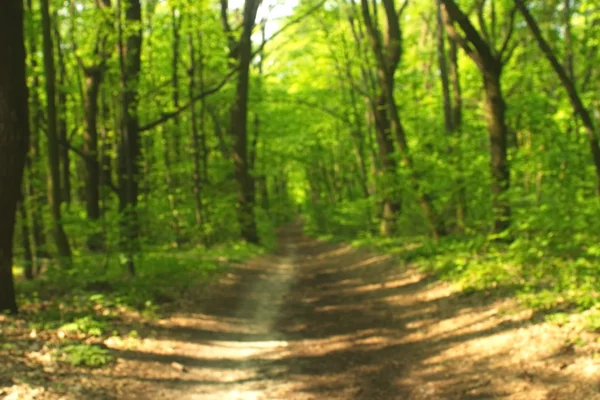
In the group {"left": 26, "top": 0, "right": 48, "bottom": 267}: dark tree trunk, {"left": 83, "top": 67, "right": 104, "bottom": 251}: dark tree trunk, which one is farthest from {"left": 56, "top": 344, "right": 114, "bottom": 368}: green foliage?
{"left": 83, "top": 67, "right": 104, "bottom": 251}: dark tree trunk

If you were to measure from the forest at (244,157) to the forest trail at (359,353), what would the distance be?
64 cm

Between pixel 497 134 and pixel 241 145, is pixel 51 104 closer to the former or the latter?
pixel 497 134

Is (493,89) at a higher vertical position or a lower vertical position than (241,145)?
lower

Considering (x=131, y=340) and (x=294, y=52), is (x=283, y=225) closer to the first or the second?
(x=294, y=52)

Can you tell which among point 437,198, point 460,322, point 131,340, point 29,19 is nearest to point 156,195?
point 29,19

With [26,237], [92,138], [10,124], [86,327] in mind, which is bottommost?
[86,327]

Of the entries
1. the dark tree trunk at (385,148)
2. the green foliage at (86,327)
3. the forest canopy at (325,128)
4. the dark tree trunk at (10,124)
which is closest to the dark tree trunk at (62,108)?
the forest canopy at (325,128)

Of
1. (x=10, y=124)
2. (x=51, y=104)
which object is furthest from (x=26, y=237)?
(x=10, y=124)

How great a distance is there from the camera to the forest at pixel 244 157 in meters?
8.02

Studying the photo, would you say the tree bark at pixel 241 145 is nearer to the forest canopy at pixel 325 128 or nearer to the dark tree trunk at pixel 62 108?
the forest canopy at pixel 325 128

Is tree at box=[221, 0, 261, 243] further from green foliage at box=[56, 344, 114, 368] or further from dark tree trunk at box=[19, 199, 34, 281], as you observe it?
green foliage at box=[56, 344, 114, 368]

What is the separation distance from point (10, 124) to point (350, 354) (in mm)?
5297

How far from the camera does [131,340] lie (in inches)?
281

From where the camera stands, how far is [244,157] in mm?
20141
